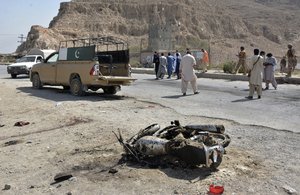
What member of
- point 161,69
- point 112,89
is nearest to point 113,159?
point 112,89

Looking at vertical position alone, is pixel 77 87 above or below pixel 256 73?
below

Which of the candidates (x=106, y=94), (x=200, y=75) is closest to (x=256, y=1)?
(x=200, y=75)

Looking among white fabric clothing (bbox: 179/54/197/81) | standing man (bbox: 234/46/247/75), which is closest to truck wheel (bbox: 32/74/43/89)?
white fabric clothing (bbox: 179/54/197/81)

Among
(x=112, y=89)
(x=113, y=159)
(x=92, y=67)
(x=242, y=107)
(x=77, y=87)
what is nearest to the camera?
(x=113, y=159)

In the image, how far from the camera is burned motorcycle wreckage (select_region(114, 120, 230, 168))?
18.4 ft

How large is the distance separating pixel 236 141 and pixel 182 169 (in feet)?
6.50

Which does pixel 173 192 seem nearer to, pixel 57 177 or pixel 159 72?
pixel 57 177

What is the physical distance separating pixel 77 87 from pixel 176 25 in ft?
290

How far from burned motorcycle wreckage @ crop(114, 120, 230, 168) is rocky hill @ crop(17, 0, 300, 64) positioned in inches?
2857

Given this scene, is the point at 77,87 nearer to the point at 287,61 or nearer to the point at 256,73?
the point at 256,73

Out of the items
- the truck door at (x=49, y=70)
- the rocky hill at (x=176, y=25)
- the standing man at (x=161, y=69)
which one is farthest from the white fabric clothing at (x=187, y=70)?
the rocky hill at (x=176, y=25)

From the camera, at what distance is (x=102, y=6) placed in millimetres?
101062

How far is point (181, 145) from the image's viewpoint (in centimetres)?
578

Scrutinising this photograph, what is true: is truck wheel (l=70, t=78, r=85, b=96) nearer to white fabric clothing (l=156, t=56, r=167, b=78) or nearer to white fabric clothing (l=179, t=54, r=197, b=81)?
white fabric clothing (l=179, t=54, r=197, b=81)
